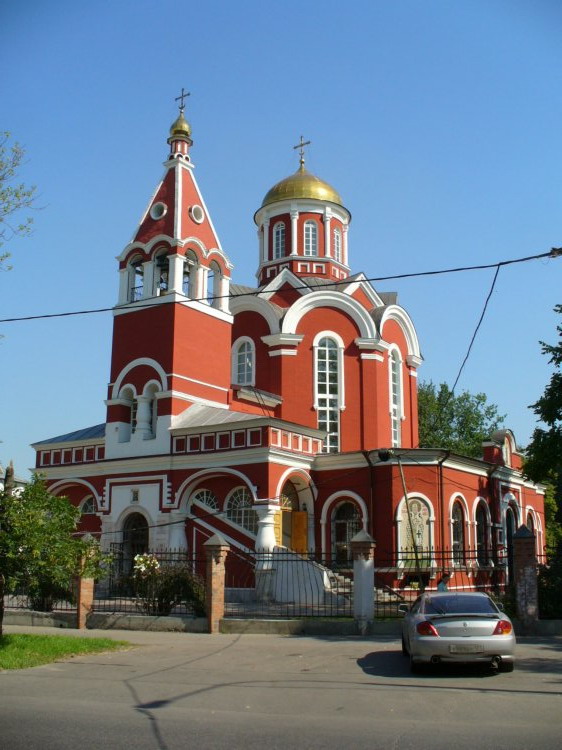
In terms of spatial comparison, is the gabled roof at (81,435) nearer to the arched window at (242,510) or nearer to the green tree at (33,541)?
the arched window at (242,510)

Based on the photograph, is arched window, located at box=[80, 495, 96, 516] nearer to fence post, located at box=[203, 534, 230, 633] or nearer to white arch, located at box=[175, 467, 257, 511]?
white arch, located at box=[175, 467, 257, 511]

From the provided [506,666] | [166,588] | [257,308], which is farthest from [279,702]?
[257,308]

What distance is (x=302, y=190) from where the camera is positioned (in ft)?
110

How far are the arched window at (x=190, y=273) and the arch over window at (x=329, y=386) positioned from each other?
16.1ft

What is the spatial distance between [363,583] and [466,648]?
545cm

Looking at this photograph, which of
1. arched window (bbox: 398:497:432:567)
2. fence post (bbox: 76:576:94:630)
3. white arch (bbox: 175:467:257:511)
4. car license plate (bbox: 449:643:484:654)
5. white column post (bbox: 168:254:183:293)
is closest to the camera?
car license plate (bbox: 449:643:484:654)

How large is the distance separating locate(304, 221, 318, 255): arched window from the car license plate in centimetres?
2446

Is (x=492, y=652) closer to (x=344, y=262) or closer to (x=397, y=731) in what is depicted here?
(x=397, y=731)

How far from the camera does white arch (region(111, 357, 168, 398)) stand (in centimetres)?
2542

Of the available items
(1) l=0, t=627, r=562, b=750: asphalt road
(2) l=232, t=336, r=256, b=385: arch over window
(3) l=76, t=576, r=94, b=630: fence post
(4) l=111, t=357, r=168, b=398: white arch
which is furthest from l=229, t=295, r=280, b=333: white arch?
(1) l=0, t=627, r=562, b=750: asphalt road

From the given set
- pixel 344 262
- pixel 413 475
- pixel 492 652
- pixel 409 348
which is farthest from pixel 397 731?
pixel 344 262

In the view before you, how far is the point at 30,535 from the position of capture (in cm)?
1291

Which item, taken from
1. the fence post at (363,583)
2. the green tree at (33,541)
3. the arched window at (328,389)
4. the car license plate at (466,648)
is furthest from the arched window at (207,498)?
the car license plate at (466,648)

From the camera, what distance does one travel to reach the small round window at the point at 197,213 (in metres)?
27.2
